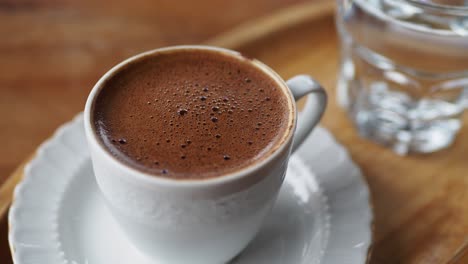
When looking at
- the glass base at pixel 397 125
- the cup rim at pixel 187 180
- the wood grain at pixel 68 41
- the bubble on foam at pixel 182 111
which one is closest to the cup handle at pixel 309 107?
the cup rim at pixel 187 180

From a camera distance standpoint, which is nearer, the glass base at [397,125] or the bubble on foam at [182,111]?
the bubble on foam at [182,111]

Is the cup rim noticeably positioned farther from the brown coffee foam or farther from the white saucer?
the white saucer

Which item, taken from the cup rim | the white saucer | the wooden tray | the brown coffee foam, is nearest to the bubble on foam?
the brown coffee foam

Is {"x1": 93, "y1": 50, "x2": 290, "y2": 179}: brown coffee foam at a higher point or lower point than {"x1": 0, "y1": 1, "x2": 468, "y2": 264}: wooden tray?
higher

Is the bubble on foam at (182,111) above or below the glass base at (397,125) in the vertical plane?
above

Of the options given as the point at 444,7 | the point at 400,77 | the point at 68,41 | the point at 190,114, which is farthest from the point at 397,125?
the point at 68,41

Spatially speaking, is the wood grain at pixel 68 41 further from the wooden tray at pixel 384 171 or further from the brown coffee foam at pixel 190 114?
the brown coffee foam at pixel 190 114
